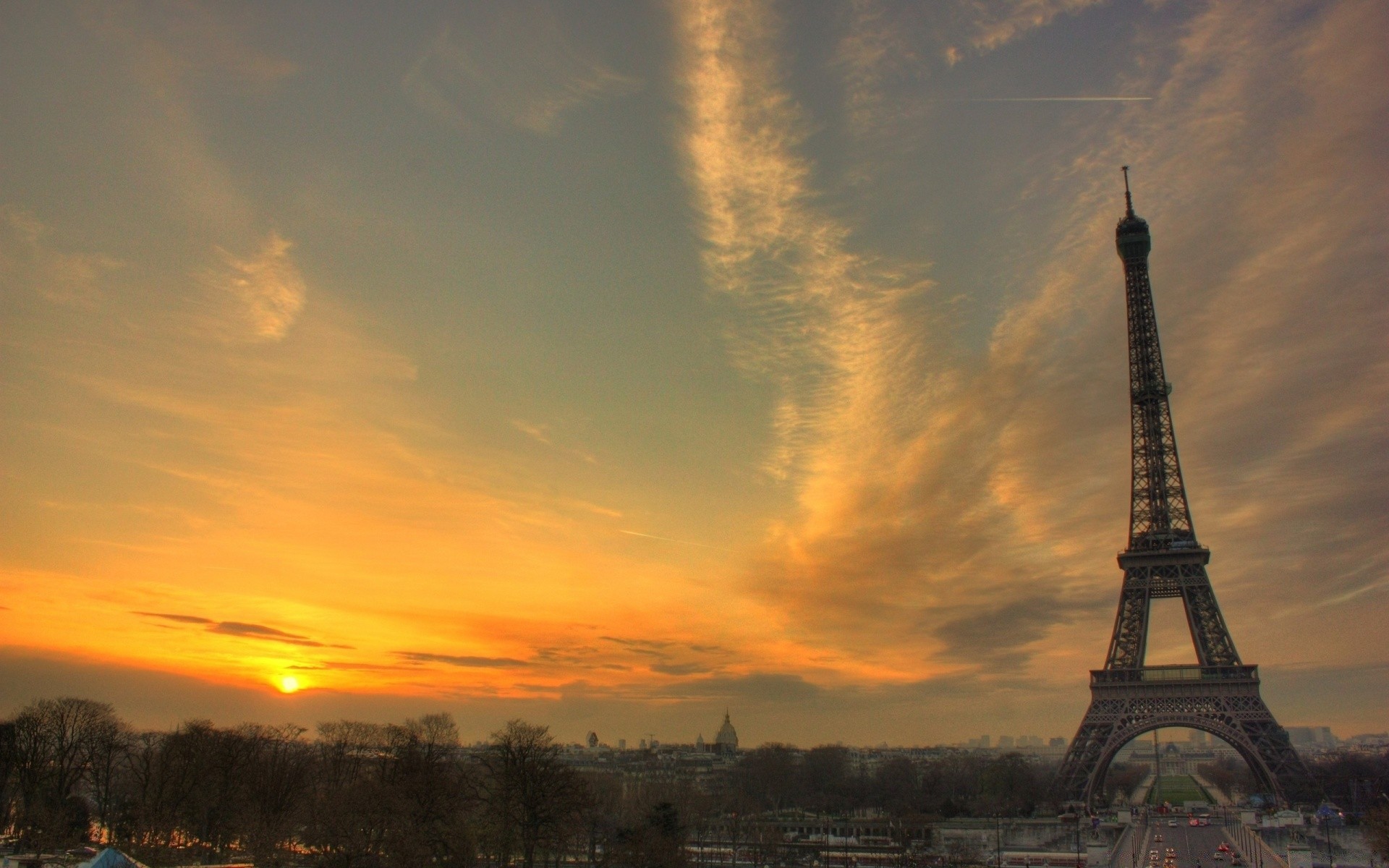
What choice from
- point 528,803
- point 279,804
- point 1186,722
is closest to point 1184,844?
point 1186,722

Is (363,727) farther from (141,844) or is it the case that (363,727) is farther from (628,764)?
(628,764)

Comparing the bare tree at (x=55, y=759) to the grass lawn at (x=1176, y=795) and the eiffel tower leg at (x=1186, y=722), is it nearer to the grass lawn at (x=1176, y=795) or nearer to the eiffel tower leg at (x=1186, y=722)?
the eiffel tower leg at (x=1186, y=722)

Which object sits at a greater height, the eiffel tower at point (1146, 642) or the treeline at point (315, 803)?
the eiffel tower at point (1146, 642)

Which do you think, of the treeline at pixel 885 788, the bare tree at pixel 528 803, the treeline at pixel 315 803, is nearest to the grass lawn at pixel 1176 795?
the treeline at pixel 885 788

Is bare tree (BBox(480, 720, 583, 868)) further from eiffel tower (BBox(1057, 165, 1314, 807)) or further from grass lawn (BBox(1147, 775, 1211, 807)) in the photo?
grass lawn (BBox(1147, 775, 1211, 807))

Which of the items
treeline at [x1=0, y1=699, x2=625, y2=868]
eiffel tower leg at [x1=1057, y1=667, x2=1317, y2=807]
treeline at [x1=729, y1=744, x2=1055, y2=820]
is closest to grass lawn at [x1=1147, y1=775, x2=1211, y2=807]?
treeline at [x1=729, y1=744, x2=1055, y2=820]

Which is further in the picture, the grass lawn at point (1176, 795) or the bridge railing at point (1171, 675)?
the grass lawn at point (1176, 795)
